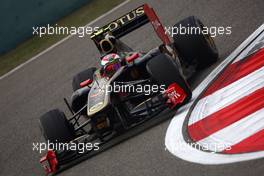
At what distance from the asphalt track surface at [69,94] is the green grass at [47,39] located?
672 millimetres

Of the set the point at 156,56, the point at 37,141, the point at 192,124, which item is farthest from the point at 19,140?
the point at 192,124

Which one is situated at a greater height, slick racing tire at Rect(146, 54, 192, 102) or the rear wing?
the rear wing

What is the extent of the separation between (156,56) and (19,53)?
8403 mm

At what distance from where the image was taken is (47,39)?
16938mm

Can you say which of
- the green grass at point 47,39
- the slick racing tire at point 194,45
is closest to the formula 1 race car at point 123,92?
the slick racing tire at point 194,45

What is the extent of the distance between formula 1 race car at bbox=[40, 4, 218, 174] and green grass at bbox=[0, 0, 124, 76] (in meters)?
6.56

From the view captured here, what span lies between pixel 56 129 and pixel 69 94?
3.50m

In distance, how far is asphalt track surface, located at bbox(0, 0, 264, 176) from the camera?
7.60 meters

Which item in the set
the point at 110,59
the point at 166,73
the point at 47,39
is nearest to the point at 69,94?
the point at 110,59

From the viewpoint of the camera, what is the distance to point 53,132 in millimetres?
9008

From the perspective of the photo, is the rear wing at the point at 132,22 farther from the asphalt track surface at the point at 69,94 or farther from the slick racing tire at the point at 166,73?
the slick racing tire at the point at 166,73

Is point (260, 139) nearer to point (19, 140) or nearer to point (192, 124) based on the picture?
point (192, 124)

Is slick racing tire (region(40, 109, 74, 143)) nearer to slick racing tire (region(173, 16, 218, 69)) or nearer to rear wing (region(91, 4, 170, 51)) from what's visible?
rear wing (region(91, 4, 170, 51))

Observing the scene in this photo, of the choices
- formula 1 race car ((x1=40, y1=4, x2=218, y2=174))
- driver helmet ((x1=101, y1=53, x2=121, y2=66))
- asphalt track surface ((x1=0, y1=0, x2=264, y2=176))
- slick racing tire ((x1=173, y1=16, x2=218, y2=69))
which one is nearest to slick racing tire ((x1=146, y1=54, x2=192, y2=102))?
formula 1 race car ((x1=40, y1=4, x2=218, y2=174))
